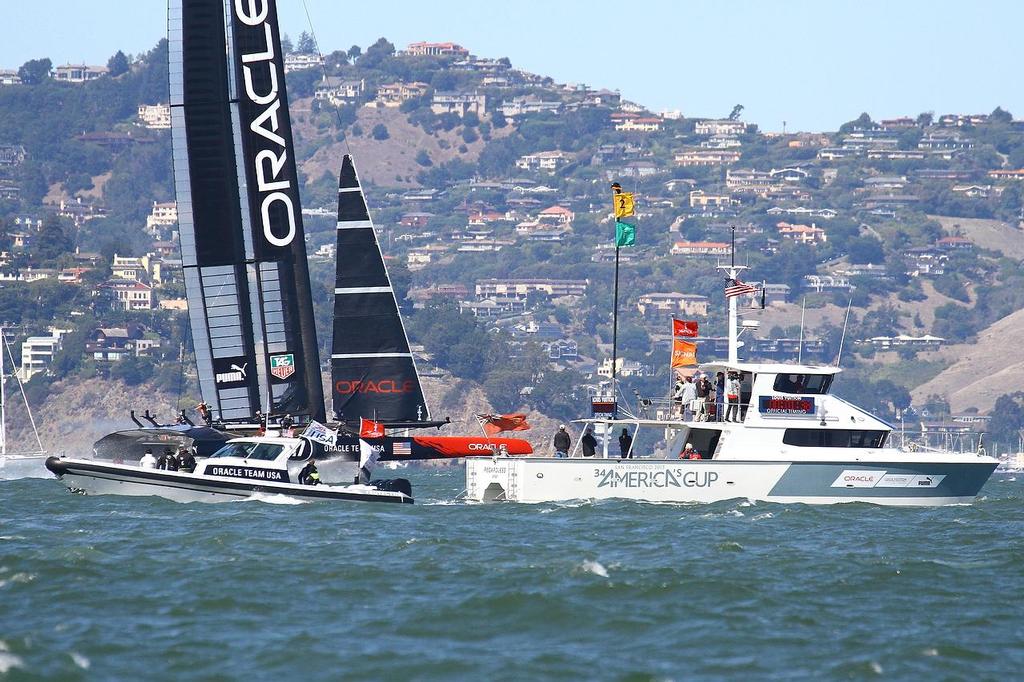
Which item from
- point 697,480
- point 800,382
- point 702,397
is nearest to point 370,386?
point 702,397

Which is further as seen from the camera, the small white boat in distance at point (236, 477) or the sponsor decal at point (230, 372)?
the sponsor decal at point (230, 372)

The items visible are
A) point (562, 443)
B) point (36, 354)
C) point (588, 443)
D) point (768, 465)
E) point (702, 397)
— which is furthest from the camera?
point (36, 354)

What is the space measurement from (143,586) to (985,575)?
38.9ft

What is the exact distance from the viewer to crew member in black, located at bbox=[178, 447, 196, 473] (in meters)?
36.3

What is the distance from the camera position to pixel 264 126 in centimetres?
4338

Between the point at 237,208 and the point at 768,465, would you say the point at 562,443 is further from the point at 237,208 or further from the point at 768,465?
the point at 237,208

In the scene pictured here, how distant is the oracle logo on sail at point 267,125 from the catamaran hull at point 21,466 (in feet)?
101

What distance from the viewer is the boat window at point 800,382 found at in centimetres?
3644

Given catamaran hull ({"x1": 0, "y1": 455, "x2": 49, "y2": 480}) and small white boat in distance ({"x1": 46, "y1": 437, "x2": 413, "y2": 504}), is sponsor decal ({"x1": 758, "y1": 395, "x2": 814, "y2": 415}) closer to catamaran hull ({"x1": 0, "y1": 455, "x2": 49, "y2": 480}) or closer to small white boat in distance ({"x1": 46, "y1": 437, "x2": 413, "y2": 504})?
small white boat in distance ({"x1": 46, "y1": 437, "x2": 413, "y2": 504})

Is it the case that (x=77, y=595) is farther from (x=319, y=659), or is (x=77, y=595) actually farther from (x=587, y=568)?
(x=587, y=568)

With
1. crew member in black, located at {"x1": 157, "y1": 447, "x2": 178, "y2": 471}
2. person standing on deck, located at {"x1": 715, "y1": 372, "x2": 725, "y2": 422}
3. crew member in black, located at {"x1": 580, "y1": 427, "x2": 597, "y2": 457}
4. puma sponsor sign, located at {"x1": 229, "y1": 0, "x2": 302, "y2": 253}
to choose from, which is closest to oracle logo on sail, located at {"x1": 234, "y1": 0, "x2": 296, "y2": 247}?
puma sponsor sign, located at {"x1": 229, "y1": 0, "x2": 302, "y2": 253}

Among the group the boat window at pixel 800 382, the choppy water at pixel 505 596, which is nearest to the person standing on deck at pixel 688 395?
the boat window at pixel 800 382

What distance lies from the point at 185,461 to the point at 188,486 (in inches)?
45.8

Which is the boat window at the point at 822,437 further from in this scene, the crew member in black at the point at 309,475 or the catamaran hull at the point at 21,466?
the catamaran hull at the point at 21,466
